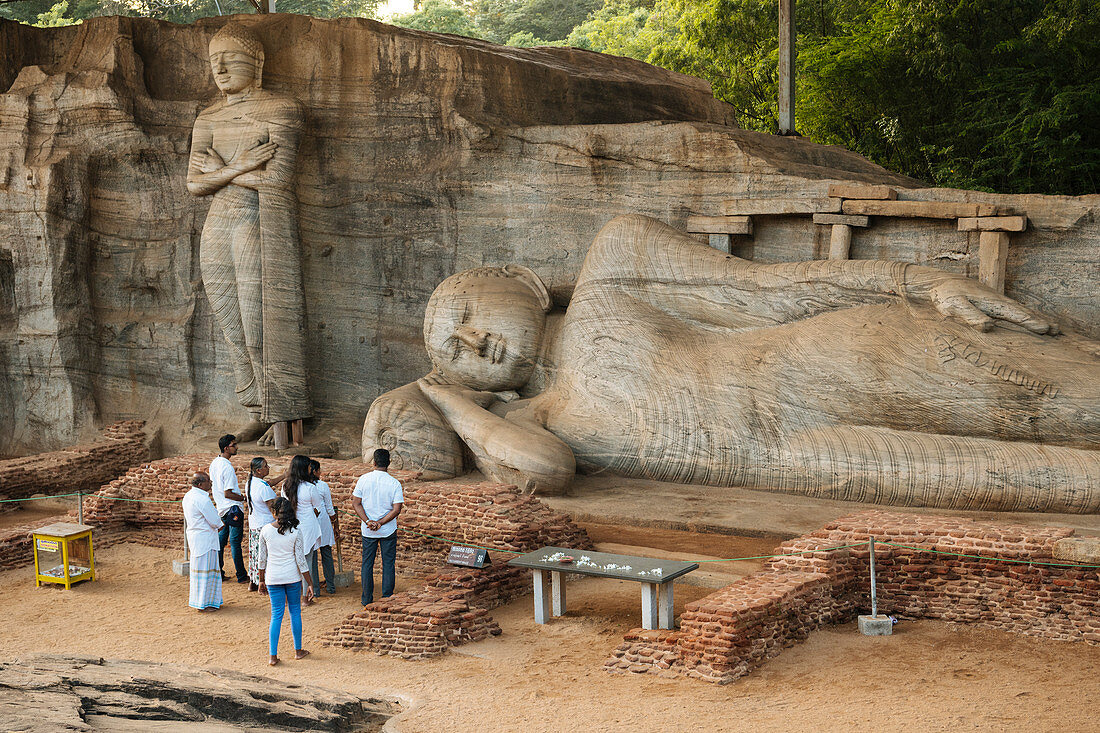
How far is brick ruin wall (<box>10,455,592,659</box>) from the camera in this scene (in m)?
6.29

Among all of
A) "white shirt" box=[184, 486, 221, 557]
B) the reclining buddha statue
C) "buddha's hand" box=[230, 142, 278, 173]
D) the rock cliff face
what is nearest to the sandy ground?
"white shirt" box=[184, 486, 221, 557]

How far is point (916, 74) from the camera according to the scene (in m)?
16.2

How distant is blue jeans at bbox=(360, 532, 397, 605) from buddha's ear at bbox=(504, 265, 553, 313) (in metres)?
3.65

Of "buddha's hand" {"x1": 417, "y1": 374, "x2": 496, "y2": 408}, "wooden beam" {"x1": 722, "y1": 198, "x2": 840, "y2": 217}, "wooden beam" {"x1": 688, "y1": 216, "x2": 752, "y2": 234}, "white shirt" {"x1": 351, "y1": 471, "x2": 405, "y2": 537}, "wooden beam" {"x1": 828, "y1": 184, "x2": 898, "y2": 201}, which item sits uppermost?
"wooden beam" {"x1": 828, "y1": 184, "x2": 898, "y2": 201}

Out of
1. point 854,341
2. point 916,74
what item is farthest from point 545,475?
point 916,74

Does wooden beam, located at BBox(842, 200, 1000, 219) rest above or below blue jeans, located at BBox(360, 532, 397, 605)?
above

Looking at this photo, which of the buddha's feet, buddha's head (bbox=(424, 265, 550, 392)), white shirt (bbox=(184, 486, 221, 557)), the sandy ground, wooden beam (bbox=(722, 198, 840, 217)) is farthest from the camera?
the buddha's feet

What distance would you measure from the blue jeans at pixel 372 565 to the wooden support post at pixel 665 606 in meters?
1.82

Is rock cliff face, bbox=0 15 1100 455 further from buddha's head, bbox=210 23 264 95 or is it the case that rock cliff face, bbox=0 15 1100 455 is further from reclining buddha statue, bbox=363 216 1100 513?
reclining buddha statue, bbox=363 216 1100 513

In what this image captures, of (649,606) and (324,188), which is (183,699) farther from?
(324,188)

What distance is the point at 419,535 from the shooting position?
7.98 meters

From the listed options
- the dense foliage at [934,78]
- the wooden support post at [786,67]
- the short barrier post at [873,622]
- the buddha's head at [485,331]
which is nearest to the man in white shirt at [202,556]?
the buddha's head at [485,331]

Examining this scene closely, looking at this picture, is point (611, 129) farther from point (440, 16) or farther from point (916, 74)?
point (440, 16)

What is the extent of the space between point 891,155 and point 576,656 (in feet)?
44.3
